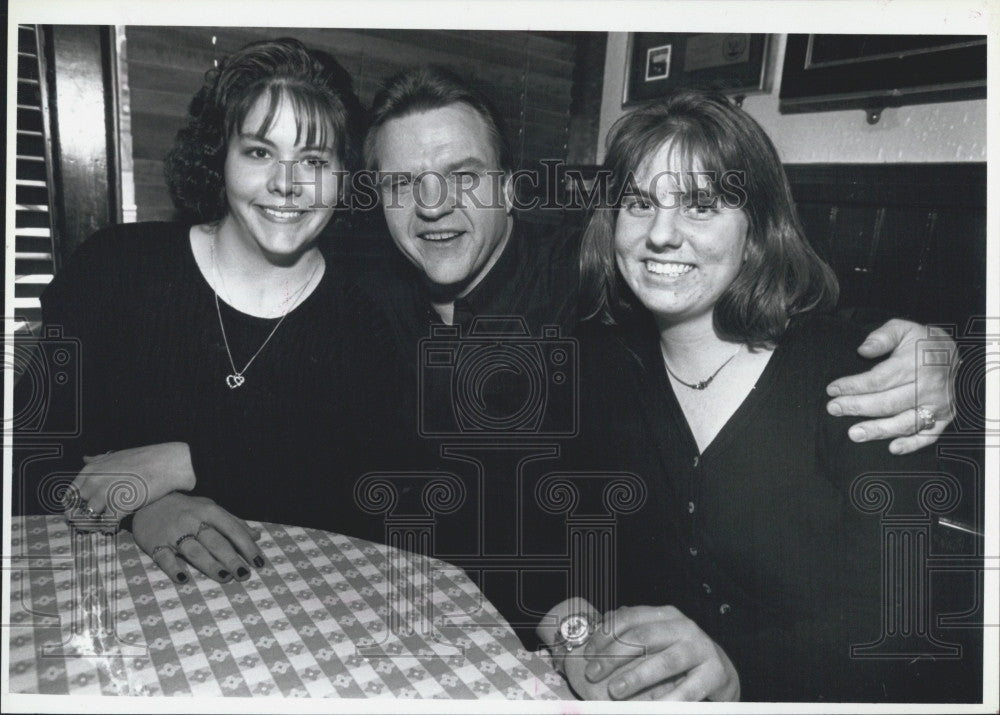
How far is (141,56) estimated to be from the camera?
3.72 feet

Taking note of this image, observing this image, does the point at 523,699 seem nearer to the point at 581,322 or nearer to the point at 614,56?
the point at 581,322

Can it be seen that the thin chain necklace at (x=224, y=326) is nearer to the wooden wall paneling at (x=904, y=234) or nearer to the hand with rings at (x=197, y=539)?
the hand with rings at (x=197, y=539)

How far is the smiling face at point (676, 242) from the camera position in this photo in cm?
101

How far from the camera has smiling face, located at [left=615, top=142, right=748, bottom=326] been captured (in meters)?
1.01

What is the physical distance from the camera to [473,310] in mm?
1146

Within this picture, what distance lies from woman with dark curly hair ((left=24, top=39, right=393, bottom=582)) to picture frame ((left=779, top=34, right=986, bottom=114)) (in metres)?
0.75

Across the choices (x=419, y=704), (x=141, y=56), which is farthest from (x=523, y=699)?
(x=141, y=56)

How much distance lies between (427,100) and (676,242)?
0.46 m

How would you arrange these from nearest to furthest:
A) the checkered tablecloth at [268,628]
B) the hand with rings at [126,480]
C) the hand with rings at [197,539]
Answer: the checkered tablecloth at [268,628] → the hand with rings at [197,539] → the hand with rings at [126,480]

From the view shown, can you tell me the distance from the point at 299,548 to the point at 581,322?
0.56 m

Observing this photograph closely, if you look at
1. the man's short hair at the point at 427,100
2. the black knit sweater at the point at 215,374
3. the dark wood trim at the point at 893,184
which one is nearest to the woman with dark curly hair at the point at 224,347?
the black knit sweater at the point at 215,374

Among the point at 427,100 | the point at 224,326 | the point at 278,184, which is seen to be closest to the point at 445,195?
the point at 427,100

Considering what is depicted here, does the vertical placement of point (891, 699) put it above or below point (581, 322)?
below

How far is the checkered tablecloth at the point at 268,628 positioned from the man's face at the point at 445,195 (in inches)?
18.4
